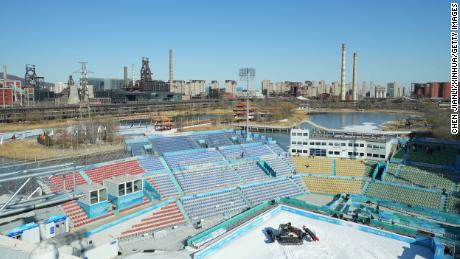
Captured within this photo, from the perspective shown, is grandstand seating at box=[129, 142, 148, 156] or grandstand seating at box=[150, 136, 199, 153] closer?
grandstand seating at box=[129, 142, 148, 156]

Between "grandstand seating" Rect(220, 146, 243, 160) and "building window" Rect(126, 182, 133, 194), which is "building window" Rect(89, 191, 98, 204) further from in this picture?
"grandstand seating" Rect(220, 146, 243, 160)

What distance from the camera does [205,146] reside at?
1031 inches

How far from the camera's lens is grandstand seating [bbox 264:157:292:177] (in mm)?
24594

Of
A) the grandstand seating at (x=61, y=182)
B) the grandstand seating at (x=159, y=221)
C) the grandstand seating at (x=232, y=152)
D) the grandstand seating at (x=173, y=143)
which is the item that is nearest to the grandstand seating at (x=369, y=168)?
the grandstand seating at (x=232, y=152)

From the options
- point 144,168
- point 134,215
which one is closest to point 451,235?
point 134,215

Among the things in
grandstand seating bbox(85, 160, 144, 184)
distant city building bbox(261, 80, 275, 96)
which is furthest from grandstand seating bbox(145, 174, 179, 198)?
distant city building bbox(261, 80, 275, 96)

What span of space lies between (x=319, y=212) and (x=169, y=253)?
27.9 ft

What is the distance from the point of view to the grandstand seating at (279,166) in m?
24.6

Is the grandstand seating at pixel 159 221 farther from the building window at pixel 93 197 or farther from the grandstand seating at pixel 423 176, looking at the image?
the grandstand seating at pixel 423 176

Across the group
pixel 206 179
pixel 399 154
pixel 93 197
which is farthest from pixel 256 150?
pixel 93 197

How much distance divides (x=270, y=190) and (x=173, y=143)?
7.98 m

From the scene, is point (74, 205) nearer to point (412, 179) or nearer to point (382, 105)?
point (412, 179)

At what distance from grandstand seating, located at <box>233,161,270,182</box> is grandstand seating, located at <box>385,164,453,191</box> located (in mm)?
8376

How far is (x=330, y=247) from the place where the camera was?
48.4 feet
